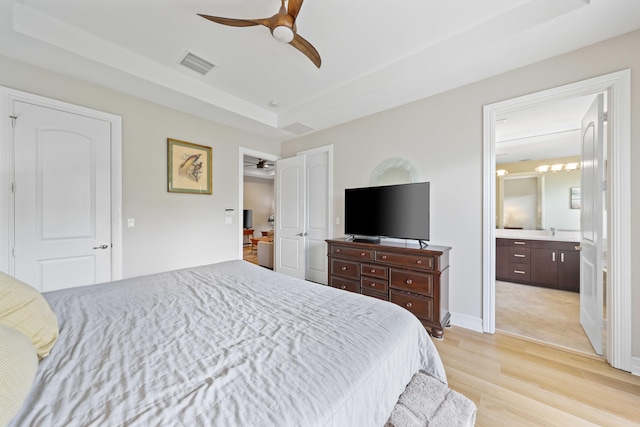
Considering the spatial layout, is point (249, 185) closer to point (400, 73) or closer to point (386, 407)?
point (400, 73)

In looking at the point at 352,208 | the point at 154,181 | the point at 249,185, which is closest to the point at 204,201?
the point at 154,181

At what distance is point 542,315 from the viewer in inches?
116

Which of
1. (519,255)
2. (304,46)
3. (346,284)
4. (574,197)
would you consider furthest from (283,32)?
(574,197)

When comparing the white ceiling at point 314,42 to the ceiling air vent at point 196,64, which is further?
the ceiling air vent at point 196,64

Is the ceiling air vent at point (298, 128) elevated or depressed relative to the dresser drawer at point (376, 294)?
elevated

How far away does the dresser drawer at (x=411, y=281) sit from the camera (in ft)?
8.01

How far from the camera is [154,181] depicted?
3.00 meters

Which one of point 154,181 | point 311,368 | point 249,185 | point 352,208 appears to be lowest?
point 311,368

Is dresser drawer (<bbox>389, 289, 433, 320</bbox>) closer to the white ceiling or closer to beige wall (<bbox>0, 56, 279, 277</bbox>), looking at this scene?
the white ceiling

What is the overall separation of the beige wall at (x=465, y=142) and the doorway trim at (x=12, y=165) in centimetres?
302

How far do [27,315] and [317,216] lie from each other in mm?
3299

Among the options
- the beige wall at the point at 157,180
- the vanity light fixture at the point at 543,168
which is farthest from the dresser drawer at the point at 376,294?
the vanity light fixture at the point at 543,168

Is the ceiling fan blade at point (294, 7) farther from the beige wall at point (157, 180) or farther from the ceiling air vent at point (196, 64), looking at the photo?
the beige wall at point (157, 180)

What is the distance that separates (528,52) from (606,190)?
4.37ft
